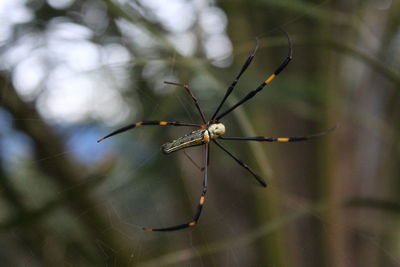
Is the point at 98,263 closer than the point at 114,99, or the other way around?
the point at 98,263

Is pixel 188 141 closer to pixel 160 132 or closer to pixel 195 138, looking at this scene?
pixel 195 138

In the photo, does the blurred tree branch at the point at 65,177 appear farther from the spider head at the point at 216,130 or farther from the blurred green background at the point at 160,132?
the spider head at the point at 216,130

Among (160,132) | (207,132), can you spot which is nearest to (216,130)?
(207,132)

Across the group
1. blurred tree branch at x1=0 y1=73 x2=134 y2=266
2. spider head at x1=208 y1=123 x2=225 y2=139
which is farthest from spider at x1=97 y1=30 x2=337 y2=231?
blurred tree branch at x1=0 y1=73 x2=134 y2=266

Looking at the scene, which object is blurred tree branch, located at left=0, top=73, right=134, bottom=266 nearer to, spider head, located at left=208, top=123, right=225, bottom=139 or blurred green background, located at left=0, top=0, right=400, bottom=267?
blurred green background, located at left=0, top=0, right=400, bottom=267

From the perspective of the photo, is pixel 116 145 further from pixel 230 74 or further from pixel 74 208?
pixel 230 74

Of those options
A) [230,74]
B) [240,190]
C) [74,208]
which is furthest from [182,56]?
[240,190]
